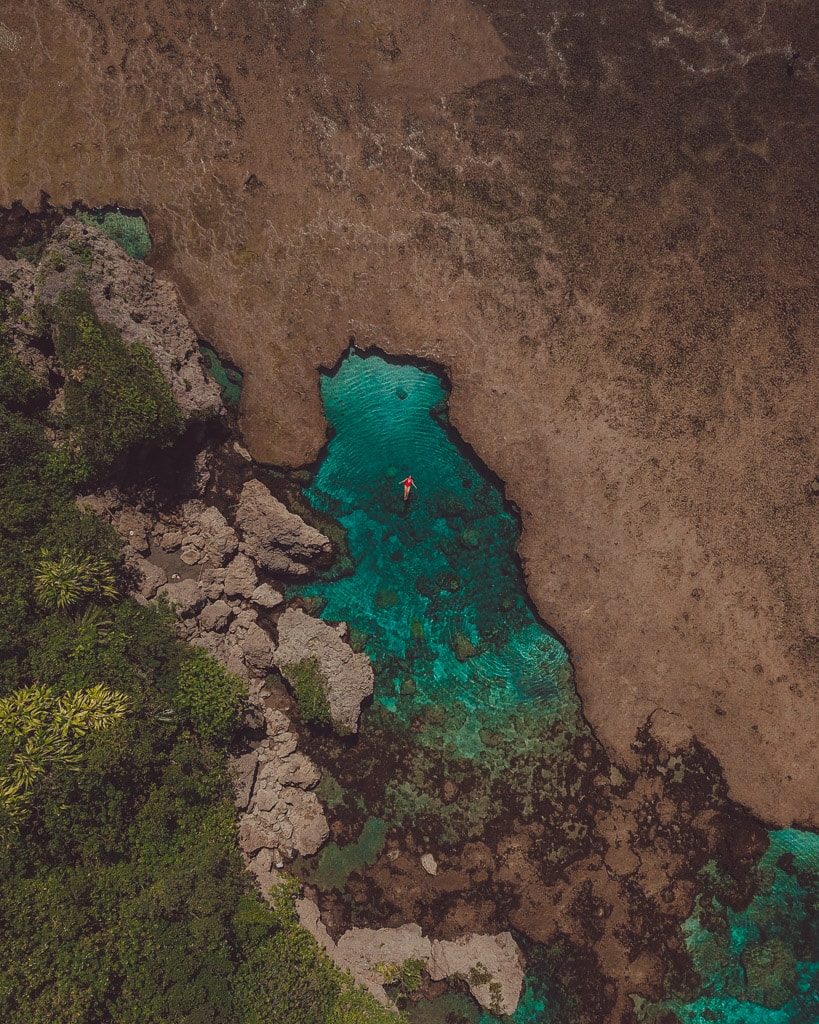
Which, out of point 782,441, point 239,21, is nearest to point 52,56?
point 239,21

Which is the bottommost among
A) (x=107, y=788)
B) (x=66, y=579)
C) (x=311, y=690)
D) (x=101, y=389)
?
(x=107, y=788)

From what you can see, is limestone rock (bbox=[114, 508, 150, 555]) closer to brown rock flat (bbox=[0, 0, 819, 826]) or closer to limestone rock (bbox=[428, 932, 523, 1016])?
brown rock flat (bbox=[0, 0, 819, 826])

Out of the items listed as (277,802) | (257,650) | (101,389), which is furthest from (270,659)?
(101,389)

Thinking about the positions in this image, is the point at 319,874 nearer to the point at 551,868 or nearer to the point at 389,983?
the point at 389,983

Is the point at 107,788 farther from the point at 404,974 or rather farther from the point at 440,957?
the point at 440,957

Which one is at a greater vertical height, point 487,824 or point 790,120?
point 790,120

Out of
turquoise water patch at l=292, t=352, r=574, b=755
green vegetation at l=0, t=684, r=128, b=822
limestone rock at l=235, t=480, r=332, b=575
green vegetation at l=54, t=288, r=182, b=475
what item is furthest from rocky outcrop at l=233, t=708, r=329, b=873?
green vegetation at l=54, t=288, r=182, b=475
